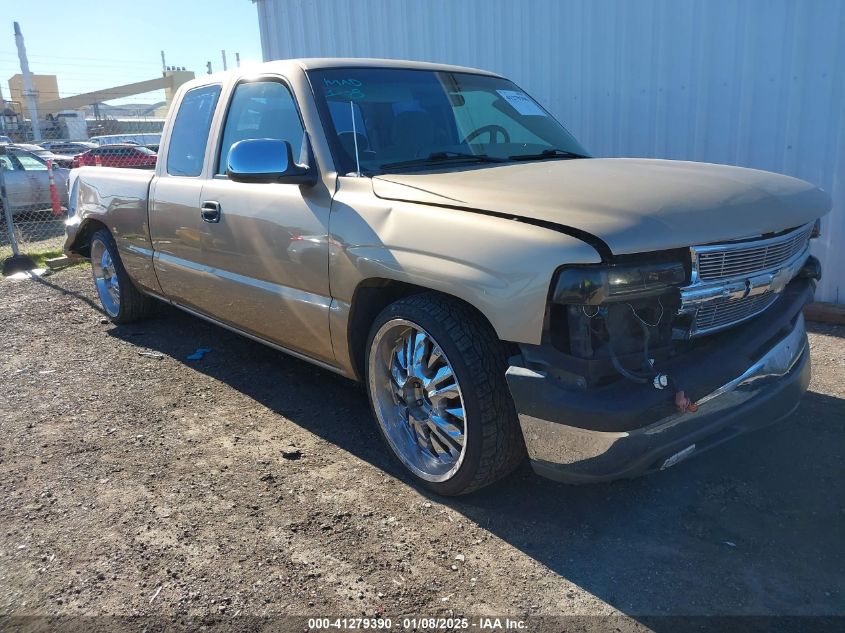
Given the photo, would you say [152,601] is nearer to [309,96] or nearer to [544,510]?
[544,510]

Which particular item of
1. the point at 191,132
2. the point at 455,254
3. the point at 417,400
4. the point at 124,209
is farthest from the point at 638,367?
the point at 124,209

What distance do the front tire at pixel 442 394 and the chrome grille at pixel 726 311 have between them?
0.75 m

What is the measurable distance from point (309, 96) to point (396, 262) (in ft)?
3.83

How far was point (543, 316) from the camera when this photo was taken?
7.97 ft

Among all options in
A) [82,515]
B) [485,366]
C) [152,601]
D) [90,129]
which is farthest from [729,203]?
[90,129]

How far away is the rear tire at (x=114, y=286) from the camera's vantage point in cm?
575

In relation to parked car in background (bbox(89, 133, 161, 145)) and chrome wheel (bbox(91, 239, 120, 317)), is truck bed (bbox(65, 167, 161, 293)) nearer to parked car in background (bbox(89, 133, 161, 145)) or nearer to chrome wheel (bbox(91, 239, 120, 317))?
chrome wheel (bbox(91, 239, 120, 317))

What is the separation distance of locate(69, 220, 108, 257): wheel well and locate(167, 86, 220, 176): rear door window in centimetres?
150

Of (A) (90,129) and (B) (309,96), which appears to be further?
(A) (90,129)

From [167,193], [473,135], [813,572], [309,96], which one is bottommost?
[813,572]

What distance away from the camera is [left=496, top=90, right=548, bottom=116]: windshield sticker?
422 centimetres

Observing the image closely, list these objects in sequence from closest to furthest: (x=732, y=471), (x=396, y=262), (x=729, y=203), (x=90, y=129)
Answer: (x=729, y=203)
(x=396, y=262)
(x=732, y=471)
(x=90, y=129)

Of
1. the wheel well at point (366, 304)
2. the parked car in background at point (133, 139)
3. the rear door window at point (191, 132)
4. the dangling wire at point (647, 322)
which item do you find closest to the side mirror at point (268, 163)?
the wheel well at point (366, 304)

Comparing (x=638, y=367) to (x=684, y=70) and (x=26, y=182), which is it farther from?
(x=26, y=182)
